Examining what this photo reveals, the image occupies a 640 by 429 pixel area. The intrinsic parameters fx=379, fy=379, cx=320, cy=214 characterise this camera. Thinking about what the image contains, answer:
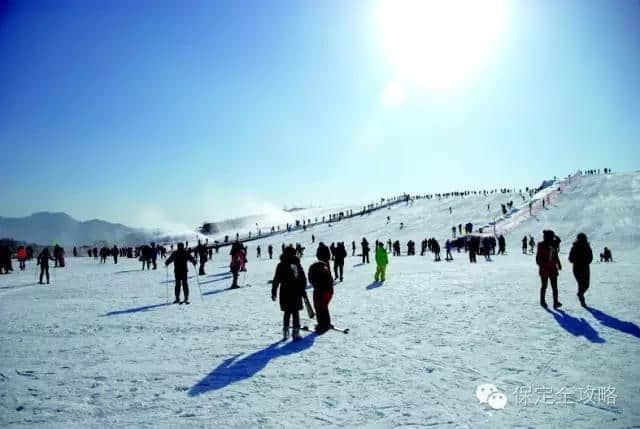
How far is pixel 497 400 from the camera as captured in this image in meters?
4.14

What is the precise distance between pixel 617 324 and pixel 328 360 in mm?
5517

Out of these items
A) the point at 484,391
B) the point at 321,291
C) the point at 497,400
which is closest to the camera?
the point at 497,400

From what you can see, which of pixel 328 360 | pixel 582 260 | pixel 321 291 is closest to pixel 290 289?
pixel 321 291

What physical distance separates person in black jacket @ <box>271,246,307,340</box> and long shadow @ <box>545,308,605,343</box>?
4744 mm

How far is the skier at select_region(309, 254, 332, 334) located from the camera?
23.5ft

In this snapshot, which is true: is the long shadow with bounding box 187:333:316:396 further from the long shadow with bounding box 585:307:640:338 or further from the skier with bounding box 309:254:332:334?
the long shadow with bounding box 585:307:640:338

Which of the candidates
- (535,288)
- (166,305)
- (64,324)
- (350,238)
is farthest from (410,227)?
(64,324)

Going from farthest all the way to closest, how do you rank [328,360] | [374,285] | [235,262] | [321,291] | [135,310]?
[235,262]
[374,285]
[135,310]
[321,291]
[328,360]

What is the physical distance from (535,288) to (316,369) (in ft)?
30.0

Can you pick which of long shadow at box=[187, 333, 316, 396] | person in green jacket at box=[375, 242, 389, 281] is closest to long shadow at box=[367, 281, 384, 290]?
person in green jacket at box=[375, 242, 389, 281]

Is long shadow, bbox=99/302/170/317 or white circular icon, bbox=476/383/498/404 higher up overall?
long shadow, bbox=99/302/170/317

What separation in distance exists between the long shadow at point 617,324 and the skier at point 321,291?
5115 millimetres

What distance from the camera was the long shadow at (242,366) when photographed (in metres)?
4.70

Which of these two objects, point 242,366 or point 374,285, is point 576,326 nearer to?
point 242,366
